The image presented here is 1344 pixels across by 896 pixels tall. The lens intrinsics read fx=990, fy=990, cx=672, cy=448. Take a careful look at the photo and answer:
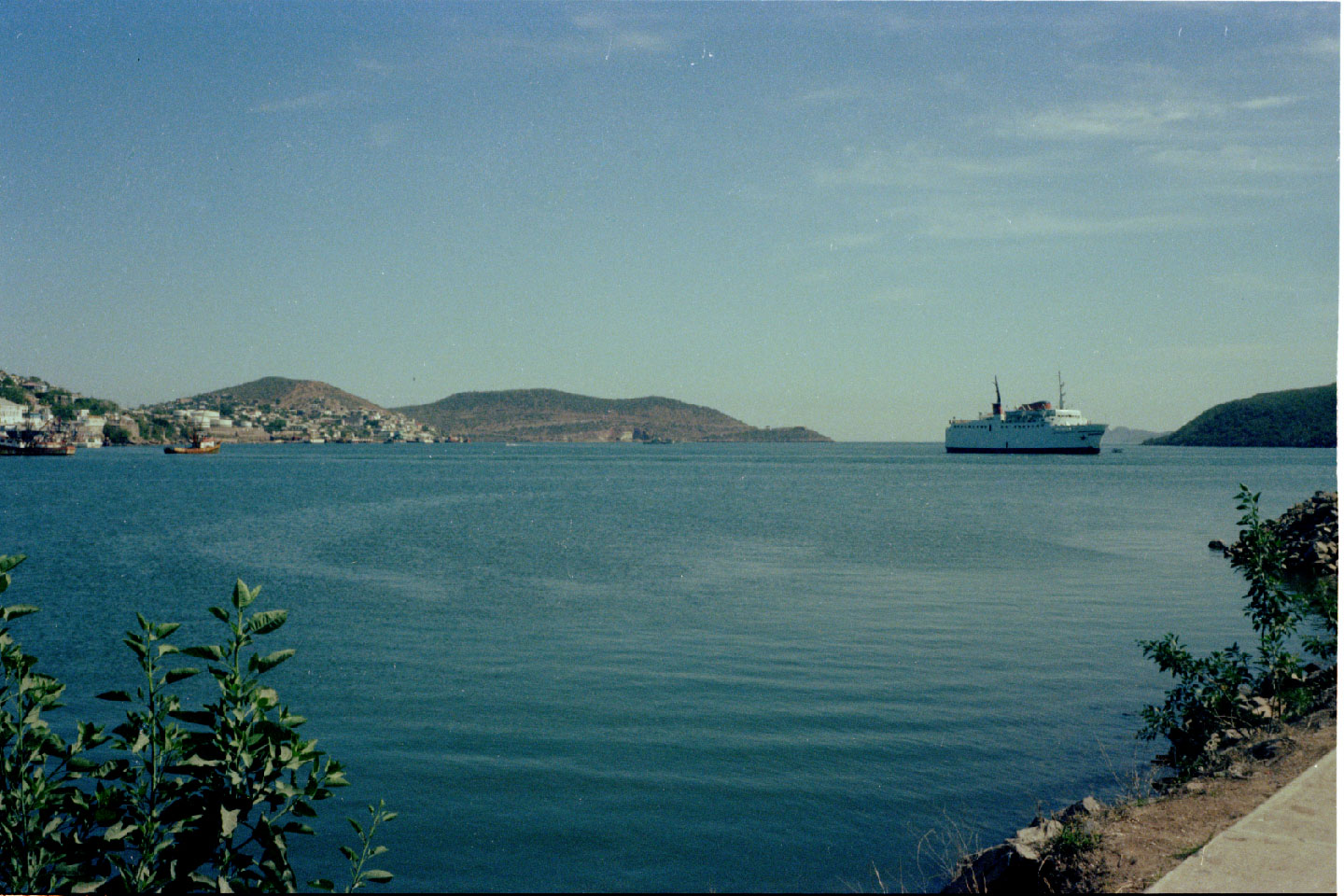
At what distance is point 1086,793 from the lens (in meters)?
8.64

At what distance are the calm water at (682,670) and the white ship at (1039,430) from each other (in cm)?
9705

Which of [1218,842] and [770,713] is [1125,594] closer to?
[770,713]

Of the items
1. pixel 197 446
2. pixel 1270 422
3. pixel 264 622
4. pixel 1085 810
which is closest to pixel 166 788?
pixel 264 622

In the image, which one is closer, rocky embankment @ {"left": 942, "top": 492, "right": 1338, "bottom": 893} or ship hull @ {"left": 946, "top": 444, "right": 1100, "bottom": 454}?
rocky embankment @ {"left": 942, "top": 492, "right": 1338, "bottom": 893}

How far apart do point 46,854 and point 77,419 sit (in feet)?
480

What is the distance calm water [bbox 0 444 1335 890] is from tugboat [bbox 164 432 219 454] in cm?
11225

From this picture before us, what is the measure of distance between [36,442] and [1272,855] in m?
140

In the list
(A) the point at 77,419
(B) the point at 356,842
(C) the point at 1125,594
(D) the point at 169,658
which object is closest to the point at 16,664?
(B) the point at 356,842

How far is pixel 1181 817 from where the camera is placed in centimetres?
600

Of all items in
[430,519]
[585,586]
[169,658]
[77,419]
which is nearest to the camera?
[169,658]

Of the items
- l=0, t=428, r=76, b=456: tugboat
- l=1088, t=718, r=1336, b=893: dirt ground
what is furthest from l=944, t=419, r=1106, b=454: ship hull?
l=1088, t=718, r=1336, b=893: dirt ground

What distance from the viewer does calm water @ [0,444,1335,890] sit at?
315 inches

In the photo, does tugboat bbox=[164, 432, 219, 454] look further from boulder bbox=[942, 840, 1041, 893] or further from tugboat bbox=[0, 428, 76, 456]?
boulder bbox=[942, 840, 1041, 893]

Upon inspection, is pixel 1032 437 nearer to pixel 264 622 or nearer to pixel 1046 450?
pixel 1046 450
